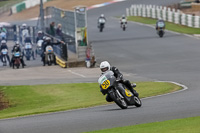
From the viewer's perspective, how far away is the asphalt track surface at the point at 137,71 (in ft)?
40.2

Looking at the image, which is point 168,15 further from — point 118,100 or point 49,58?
point 118,100

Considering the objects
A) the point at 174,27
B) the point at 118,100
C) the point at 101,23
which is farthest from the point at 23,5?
the point at 118,100

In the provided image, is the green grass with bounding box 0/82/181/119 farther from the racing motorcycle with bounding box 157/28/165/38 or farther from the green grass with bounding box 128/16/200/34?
the green grass with bounding box 128/16/200/34

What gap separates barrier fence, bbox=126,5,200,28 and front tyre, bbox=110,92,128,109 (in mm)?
32404

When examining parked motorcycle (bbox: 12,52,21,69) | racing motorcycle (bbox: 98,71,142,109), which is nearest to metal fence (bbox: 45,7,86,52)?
parked motorcycle (bbox: 12,52,21,69)

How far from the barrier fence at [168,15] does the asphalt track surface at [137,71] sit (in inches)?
101

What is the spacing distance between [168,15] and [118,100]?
126 feet

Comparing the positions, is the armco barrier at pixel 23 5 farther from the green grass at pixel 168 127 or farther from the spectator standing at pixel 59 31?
the green grass at pixel 168 127

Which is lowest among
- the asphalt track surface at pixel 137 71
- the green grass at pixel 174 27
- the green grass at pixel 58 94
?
the green grass at pixel 58 94

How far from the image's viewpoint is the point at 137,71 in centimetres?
2852

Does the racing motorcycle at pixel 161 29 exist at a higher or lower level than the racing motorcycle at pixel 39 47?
higher

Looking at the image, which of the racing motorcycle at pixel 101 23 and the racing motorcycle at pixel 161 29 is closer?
the racing motorcycle at pixel 161 29

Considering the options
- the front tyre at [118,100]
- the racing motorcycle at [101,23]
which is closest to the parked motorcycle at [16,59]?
the racing motorcycle at [101,23]

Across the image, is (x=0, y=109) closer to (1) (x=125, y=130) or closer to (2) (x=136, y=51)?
(1) (x=125, y=130)
